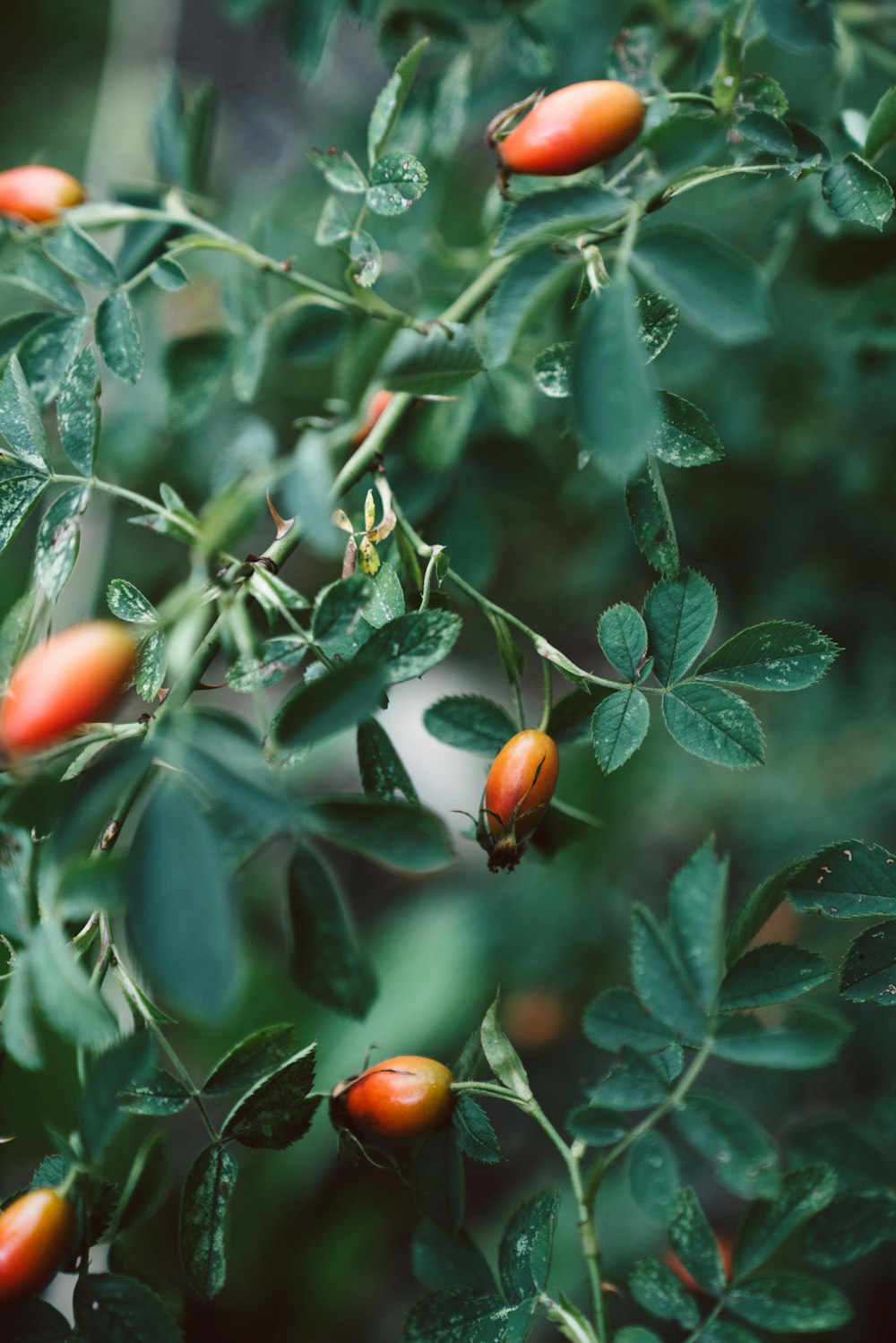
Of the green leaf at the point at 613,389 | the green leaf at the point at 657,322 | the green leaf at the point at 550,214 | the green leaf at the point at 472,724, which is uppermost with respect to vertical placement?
the green leaf at the point at 550,214

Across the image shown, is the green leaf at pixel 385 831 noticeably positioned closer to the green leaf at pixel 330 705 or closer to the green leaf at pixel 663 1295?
the green leaf at pixel 330 705

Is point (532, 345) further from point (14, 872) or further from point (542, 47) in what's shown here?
point (14, 872)

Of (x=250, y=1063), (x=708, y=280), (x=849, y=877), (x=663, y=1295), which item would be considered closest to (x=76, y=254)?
(x=708, y=280)

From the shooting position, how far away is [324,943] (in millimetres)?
433

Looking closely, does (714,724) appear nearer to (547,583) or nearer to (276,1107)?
Result: (276,1107)

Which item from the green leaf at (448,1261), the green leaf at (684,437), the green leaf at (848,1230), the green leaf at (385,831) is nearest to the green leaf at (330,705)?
the green leaf at (385,831)

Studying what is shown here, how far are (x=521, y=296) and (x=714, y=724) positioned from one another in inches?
10.6

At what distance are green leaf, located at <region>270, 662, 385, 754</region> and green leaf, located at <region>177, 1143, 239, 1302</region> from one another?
0.86ft

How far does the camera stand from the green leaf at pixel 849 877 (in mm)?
558

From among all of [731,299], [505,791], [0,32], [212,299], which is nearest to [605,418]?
[731,299]

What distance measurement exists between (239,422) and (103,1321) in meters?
1.23

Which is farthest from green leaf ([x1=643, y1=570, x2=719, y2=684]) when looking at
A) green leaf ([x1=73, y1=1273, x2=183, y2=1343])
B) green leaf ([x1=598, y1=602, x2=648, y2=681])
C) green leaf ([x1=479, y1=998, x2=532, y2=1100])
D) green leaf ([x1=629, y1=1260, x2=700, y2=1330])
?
green leaf ([x1=73, y1=1273, x2=183, y2=1343])

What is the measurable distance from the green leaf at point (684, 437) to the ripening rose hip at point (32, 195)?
0.43 metres

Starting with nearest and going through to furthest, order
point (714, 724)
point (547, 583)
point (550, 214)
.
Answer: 1. point (550, 214)
2. point (714, 724)
3. point (547, 583)
